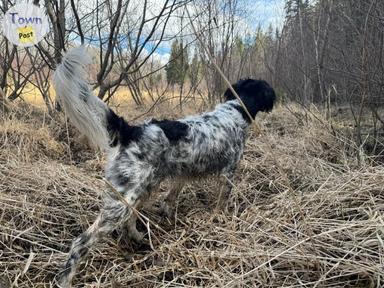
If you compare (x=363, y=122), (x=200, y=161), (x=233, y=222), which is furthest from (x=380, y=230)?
(x=363, y=122)

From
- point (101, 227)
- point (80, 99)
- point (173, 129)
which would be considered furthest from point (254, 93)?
point (101, 227)

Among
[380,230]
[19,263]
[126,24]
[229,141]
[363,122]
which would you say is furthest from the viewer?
[126,24]

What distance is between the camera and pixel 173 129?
2896mm

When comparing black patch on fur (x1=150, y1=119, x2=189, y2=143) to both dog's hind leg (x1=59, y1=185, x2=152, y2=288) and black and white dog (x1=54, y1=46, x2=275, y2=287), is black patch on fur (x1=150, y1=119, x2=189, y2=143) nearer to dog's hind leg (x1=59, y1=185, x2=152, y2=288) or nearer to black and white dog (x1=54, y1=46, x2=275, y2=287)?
black and white dog (x1=54, y1=46, x2=275, y2=287)

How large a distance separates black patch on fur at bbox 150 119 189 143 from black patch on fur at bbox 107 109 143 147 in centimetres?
22

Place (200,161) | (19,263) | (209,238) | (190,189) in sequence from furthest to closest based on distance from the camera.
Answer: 1. (190,189)
2. (200,161)
3. (209,238)
4. (19,263)

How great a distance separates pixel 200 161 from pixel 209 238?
63 cm

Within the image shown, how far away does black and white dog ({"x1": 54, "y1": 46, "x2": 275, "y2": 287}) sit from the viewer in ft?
7.77

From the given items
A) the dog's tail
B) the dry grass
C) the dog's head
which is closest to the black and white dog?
the dog's tail

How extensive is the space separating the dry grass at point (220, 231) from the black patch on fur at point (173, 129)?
2.01 feet

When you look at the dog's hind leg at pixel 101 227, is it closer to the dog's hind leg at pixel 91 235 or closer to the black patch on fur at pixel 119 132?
the dog's hind leg at pixel 91 235

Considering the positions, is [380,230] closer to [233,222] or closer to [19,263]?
[233,222]

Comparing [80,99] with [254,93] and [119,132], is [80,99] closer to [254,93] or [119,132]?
[119,132]

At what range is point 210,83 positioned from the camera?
8070 mm
